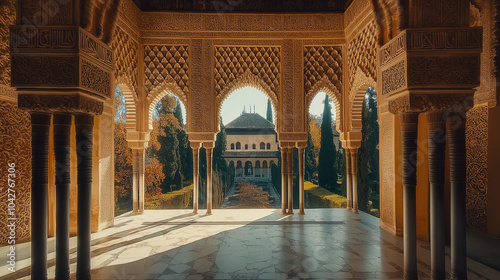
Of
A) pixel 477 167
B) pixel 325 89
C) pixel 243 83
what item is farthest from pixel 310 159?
pixel 477 167

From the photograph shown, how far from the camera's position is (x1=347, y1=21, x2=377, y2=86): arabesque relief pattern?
6297 millimetres

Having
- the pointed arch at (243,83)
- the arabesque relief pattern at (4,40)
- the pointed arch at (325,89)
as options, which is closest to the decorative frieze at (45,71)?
the arabesque relief pattern at (4,40)

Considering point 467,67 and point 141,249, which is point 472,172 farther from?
point 141,249

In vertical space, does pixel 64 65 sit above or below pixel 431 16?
below

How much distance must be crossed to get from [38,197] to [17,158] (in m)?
2.96

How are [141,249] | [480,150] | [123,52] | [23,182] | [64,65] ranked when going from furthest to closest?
[123,52], [480,150], [23,182], [141,249], [64,65]

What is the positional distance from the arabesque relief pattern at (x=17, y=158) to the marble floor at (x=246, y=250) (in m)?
0.49

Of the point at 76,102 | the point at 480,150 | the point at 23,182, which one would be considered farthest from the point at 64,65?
the point at 480,150

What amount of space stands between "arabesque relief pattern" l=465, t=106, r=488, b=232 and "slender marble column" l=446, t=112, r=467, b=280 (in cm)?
349

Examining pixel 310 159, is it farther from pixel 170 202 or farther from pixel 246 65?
pixel 246 65

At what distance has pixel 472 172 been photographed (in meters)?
5.82

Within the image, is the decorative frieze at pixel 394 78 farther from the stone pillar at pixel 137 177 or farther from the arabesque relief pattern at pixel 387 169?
the stone pillar at pixel 137 177

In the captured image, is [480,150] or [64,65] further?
[480,150]

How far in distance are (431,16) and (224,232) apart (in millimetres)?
4981
